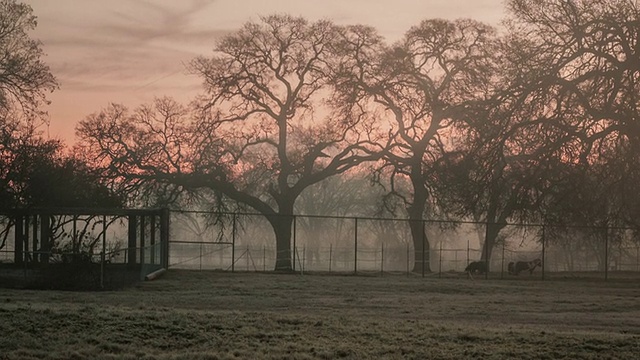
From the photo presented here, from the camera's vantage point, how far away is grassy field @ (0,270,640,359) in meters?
17.7

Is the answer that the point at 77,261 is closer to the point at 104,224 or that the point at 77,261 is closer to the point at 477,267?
the point at 104,224

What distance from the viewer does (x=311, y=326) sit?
2055 centimetres

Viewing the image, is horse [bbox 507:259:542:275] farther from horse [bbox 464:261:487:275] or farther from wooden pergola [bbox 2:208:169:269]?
wooden pergola [bbox 2:208:169:269]

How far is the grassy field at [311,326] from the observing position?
17656mm

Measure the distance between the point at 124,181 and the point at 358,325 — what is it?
35.9m

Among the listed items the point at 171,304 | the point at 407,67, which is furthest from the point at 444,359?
the point at 407,67

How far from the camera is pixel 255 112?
193 ft

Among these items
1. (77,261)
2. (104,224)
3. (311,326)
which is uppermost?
(104,224)

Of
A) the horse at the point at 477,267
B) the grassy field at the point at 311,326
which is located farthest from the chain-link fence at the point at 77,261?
the horse at the point at 477,267

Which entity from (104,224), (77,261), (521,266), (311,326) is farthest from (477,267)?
(311,326)

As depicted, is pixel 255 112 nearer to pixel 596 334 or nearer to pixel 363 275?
pixel 363 275

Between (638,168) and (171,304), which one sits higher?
(638,168)

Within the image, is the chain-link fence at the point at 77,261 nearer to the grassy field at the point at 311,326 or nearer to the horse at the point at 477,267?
the grassy field at the point at 311,326

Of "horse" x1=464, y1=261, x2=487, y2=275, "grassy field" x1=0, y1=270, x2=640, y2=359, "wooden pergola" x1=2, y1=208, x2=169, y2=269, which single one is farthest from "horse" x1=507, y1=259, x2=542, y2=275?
"wooden pergola" x1=2, y1=208, x2=169, y2=269
